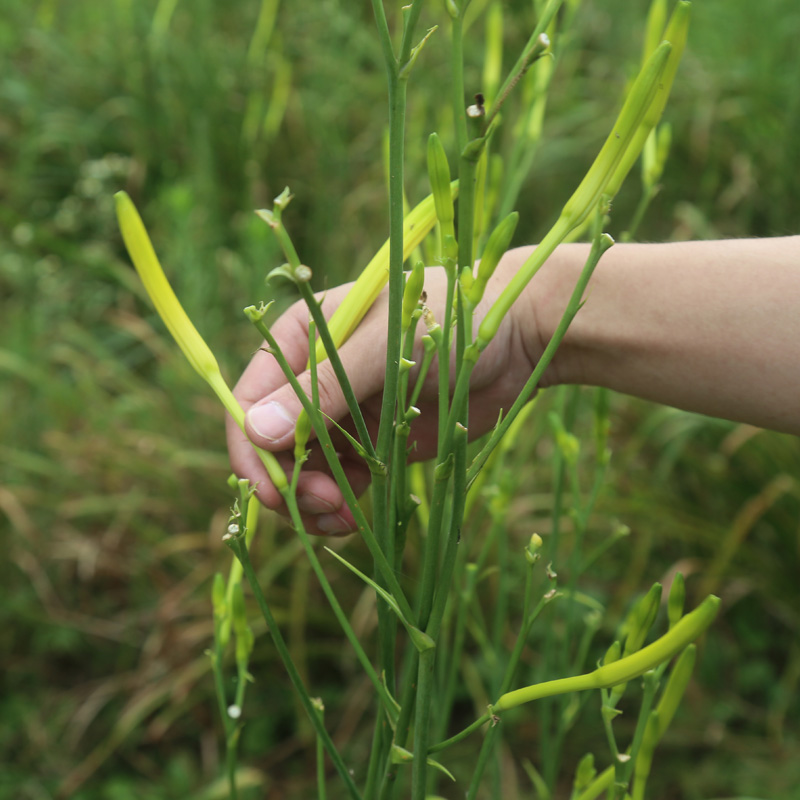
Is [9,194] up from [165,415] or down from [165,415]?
up

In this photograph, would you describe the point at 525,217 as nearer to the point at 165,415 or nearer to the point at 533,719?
the point at 165,415

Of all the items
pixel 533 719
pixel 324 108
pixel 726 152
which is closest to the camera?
pixel 533 719

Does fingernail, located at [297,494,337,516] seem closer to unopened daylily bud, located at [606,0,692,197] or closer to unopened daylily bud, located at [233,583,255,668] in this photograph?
unopened daylily bud, located at [233,583,255,668]

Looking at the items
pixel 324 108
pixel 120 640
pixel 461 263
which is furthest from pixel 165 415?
pixel 461 263

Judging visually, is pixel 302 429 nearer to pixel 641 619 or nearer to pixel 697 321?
pixel 641 619

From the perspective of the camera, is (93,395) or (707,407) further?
(93,395)

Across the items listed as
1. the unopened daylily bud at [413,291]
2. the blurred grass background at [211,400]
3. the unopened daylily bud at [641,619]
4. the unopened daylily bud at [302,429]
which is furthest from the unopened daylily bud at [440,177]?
the blurred grass background at [211,400]

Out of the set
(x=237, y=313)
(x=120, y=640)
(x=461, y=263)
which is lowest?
(x=120, y=640)
